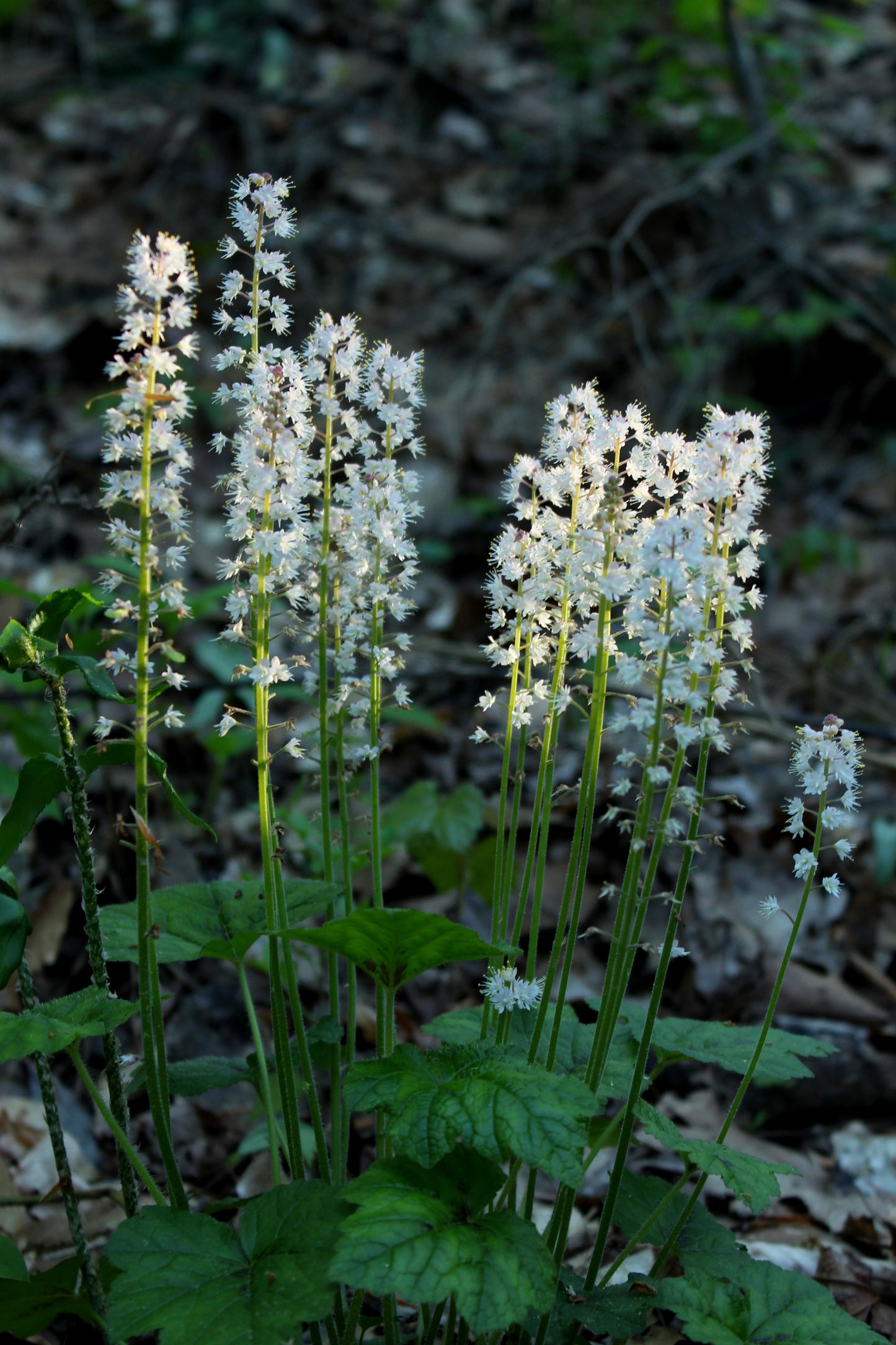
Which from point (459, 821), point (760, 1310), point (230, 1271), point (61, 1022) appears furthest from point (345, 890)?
point (459, 821)

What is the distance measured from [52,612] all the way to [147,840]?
0.55 m

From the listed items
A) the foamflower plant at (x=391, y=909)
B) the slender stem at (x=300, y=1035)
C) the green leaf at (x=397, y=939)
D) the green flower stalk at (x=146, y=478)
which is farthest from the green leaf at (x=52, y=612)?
the green leaf at (x=397, y=939)

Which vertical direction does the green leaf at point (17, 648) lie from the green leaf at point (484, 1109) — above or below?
above

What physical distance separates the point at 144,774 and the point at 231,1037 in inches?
85.9

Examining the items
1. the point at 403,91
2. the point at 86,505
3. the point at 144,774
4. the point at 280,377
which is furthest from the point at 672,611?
the point at 403,91

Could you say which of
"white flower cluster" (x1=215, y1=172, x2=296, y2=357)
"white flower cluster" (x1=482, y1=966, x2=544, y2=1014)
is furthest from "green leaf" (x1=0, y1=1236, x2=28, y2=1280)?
"white flower cluster" (x1=215, y1=172, x2=296, y2=357)

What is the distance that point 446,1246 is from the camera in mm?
1704

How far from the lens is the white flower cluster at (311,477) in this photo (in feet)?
6.39

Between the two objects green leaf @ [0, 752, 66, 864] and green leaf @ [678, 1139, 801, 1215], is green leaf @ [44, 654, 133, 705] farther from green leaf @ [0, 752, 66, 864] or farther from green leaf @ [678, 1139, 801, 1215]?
green leaf @ [678, 1139, 801, 1215]

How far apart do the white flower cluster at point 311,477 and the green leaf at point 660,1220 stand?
3.72 feet

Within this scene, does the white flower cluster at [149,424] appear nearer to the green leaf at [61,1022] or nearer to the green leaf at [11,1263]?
the green leaf at [61,1022]

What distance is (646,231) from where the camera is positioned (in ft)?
27.9

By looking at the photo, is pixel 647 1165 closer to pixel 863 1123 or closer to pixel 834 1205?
pixel 834 1205

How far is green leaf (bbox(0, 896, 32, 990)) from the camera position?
6.29 feet
